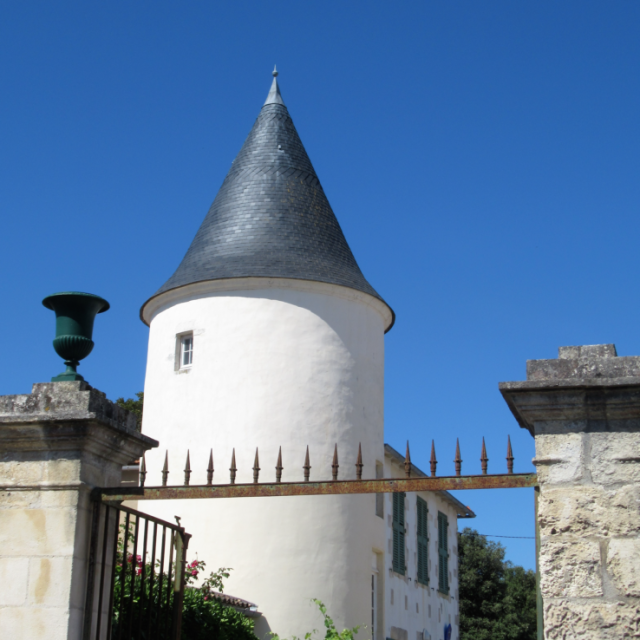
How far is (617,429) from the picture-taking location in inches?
182

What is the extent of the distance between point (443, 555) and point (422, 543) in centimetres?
286

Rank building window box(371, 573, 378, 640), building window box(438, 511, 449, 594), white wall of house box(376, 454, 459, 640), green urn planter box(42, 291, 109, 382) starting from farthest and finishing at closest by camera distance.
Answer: building window box(438, 511, 449, 594) → white wall of house box(376, 454, 459, 640) → building window box(371, 573, 378, 640) → green urn planter box(42, 291, 109, 382)

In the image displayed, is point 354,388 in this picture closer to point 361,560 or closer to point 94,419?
point 361,560

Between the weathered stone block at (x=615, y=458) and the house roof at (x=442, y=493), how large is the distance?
41.5 ft

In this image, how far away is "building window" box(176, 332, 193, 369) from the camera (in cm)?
1527

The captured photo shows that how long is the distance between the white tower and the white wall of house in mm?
1377

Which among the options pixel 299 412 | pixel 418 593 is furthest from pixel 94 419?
pixel 418 593

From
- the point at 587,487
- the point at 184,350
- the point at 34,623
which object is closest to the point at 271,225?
the point at 184,350

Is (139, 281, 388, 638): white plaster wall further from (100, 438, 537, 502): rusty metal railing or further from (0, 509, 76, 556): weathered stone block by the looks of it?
(0, 509, 76, 556): weathered stone block

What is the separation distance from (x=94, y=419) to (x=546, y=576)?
2617 millimetres

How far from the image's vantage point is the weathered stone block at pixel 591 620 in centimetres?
436

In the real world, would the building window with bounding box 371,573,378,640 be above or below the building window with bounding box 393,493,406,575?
below

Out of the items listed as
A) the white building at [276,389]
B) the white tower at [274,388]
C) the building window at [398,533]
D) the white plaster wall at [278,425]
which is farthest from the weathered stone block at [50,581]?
the building window at [398,533]

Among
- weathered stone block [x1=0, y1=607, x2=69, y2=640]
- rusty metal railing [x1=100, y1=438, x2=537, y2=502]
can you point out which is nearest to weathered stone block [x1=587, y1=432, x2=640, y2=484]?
rusty metal railing [x1=100, y1=438, x2=537, y2=502]
